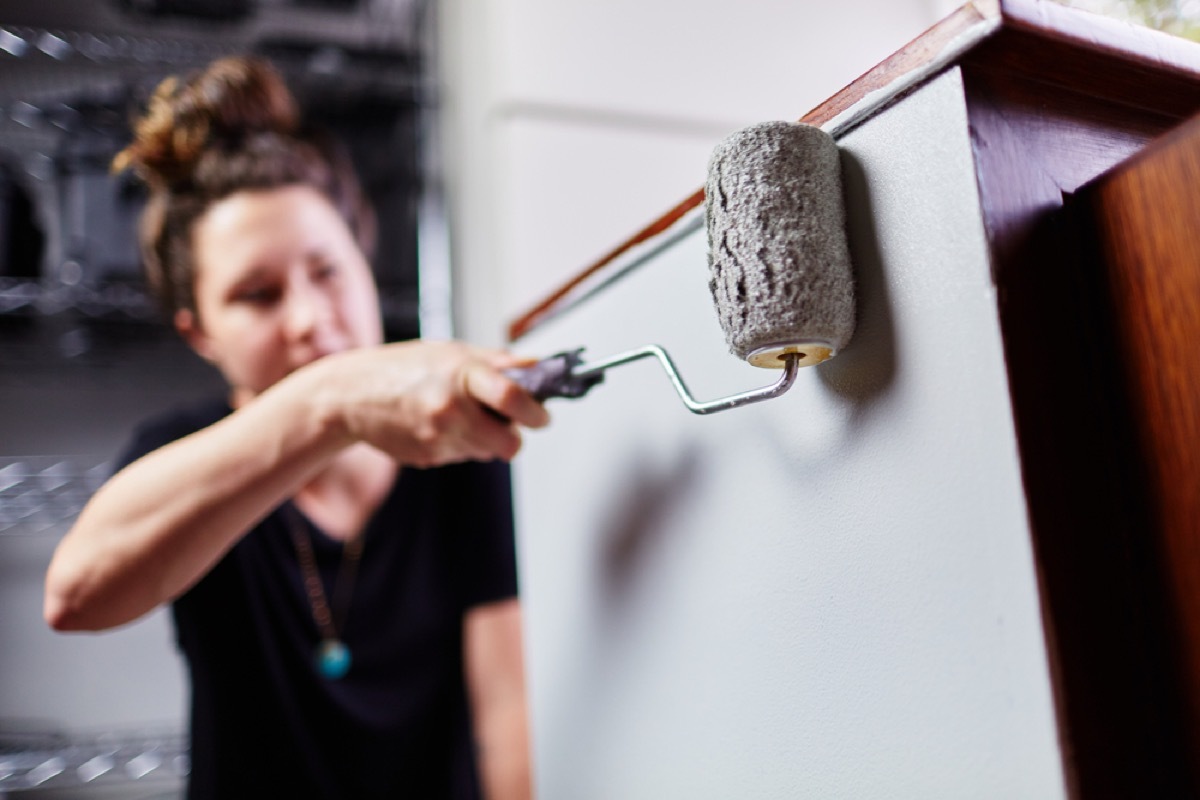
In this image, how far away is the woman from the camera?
0.92m

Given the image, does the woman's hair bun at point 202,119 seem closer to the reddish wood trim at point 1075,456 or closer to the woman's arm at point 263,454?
the woman's arm at point 263,454

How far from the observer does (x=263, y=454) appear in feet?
1.94

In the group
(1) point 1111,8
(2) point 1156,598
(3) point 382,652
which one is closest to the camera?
(2) point 1156,598

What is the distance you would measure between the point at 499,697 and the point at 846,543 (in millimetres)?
713

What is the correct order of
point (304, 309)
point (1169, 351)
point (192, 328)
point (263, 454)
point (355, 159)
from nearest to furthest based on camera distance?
1. point (1169, 351)
2. point (263, 454)
3. point (304, 309)
4. point (192, 328)
5. point (355, 159)

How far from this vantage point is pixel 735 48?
1.08 m

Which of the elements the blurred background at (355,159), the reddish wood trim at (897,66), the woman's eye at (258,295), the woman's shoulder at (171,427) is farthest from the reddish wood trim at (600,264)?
the woman's shoulder at (171,427)

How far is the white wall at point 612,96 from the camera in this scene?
0.99 meters

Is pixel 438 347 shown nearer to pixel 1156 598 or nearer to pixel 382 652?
pixel 1156 598

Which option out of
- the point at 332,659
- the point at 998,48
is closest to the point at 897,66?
the point at 998,48

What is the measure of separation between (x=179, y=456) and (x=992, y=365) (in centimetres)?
57

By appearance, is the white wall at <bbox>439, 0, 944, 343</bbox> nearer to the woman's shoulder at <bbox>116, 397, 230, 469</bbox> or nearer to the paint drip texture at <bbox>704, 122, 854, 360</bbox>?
the woman's shoulder at <bbox>116, 397, 230, 469</bbox>

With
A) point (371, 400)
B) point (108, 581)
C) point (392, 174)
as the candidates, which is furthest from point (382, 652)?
point (392, 174)

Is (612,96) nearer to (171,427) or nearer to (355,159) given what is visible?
(355,159)
